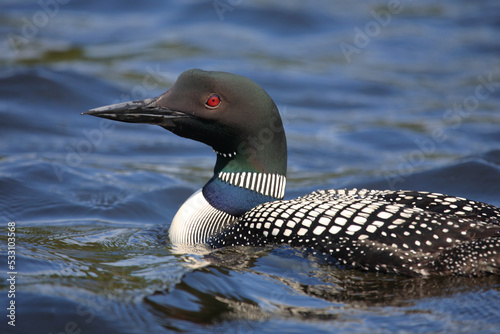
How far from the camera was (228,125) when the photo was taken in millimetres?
4242

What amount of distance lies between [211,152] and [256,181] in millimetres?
3348

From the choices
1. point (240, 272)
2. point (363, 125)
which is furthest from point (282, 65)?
point (240, 272)

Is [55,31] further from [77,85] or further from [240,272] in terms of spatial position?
[240,272]

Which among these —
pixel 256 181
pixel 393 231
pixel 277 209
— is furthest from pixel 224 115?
pixel 393 231

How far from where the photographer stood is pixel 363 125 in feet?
27.6

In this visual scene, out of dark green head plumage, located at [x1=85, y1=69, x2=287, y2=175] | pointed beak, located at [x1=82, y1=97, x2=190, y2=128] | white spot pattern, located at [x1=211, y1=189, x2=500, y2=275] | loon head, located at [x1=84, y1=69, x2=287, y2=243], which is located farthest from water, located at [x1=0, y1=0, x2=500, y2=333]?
pointed beak, located at [x1=82, y1=97, x2=190, y2=128]

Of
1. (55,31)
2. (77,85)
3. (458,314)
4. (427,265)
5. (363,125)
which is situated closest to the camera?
(458,314)

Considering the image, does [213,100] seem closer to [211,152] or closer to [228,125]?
[228,125]

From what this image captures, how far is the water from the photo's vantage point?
3479 millimetres

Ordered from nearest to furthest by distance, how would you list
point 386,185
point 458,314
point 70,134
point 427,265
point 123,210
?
point 458,314, point 427,265, point 123,210, point 386,185, point 70,134

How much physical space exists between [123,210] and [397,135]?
11.9ft

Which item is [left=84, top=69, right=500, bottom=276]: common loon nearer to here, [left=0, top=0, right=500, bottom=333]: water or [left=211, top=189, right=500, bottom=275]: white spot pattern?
[left=211, top=189, right=500, bottom=275]: white spot pattern

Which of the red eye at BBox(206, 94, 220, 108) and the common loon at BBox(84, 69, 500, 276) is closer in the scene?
the common loon at BBox(84, 69, 500, 276)

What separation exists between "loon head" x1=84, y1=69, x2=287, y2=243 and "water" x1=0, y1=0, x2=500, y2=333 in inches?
17.6
